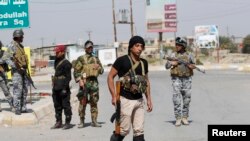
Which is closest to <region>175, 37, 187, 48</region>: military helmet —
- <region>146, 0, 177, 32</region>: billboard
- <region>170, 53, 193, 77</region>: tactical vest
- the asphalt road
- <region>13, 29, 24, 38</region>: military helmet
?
<region>170, 53, 193, 77</region>: tactical vest

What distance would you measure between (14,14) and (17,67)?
3731 millimetres

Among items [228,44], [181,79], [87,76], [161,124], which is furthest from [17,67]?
[228,44]

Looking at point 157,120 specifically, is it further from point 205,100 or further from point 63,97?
point 205,100

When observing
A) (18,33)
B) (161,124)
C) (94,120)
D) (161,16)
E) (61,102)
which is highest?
(161,16)

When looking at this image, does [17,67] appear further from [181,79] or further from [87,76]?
[181,79]

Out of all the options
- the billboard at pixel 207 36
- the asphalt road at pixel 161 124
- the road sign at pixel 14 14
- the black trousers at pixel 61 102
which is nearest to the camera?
the asphalt road at pixel 161 124

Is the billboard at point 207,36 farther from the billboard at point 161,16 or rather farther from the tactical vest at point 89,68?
the tactical vest at point 89,68

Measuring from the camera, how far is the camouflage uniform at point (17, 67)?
12102 millimetres

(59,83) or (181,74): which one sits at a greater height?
(181,74)

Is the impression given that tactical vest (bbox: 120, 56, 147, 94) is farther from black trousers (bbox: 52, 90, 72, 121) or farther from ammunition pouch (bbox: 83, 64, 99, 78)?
black trousers (bbox: 52, 90, 72, 121)

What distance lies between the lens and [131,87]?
24.6ft

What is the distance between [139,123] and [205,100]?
10.3 m

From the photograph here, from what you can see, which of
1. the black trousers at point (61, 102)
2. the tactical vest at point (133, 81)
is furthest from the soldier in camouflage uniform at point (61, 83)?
the tactical vest at point (133, 81)

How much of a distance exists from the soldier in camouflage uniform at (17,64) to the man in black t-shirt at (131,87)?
497 cm
